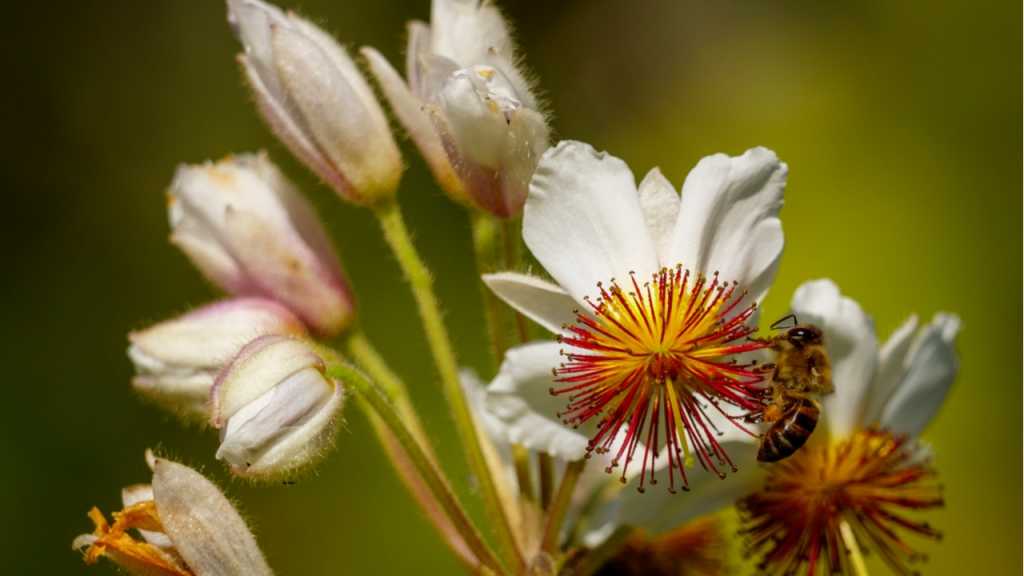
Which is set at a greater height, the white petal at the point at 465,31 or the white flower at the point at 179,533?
the white petal at the point at 465,31

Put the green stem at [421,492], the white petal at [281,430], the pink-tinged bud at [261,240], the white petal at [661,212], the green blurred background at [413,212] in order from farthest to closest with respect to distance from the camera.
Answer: the green blurred background at [413,212]
the pink-tinged bud at [261,240]
the green stem at [421,492]
the white petal at [661,212]
the white petal at [281,430]

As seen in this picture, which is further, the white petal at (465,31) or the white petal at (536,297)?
the white petal at (465,31)

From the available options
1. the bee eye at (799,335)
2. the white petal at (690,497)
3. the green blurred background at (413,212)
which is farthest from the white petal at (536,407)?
the green blurred background at (413,212)

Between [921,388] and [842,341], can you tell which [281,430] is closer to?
[842,341]

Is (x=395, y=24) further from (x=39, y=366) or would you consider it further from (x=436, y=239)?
(x=39, y=366)

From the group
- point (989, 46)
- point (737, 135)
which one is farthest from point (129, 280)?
point (989, 46)

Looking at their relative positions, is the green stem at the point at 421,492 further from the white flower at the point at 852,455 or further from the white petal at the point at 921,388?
the white petal at the point at 921,388

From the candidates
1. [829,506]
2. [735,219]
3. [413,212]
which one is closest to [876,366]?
[829,506]

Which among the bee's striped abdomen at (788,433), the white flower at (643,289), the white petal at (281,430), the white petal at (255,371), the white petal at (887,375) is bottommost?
the white petal at (887,375)
